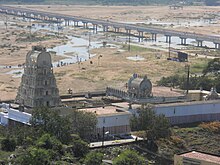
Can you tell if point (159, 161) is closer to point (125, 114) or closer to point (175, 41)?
point (125, 114)

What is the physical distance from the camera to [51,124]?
47031 millimetres

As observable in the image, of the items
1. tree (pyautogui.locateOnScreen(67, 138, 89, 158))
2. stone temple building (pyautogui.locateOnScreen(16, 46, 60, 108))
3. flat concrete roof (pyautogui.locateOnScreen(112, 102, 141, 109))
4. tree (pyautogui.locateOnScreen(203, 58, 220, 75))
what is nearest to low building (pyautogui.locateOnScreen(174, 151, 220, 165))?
tree (pyautogui.locateOnScreen(67, 138, 89, 158))

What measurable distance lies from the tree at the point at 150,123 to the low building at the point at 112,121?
79 centimetres

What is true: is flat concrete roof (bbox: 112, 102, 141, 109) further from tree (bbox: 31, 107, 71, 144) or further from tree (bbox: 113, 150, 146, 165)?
tree (bbox: 113, 150, 146, 165)

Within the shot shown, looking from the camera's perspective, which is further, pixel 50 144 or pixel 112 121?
pixel 112 121

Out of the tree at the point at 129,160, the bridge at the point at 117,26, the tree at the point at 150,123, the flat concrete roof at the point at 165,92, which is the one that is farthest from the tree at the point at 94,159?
the bridge at the point at 117,26

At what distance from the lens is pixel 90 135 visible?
50.4m

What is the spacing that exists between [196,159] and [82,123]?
12.0m

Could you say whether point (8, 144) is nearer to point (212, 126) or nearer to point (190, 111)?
point (212, 126)

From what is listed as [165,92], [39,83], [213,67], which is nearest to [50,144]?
[39,83]

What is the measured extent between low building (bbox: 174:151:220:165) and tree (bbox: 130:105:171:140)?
29.8 feet

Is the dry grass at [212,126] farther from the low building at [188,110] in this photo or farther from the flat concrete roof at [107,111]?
the flat concrete roof at [107,111]

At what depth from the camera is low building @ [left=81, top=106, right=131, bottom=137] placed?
5162cm

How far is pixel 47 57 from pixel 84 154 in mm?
11474
